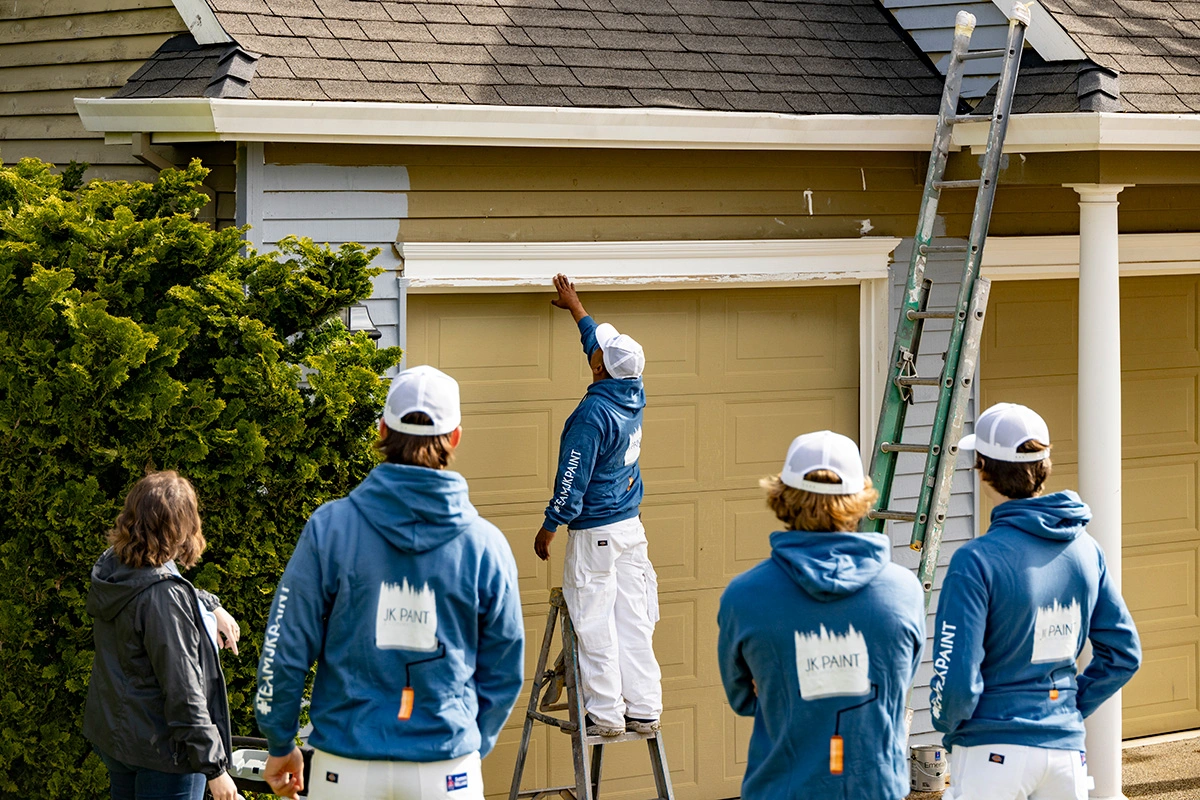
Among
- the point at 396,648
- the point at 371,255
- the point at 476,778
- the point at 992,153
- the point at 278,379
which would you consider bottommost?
the point at 476,778

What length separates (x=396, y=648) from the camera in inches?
147

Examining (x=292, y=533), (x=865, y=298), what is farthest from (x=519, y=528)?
(x=865, y=298)

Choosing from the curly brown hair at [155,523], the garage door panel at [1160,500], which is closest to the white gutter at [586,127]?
the curly brown hair at [155,523]

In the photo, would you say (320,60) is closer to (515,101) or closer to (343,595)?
(515,101)

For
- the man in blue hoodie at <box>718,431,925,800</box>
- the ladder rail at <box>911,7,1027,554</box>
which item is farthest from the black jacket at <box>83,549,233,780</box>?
the ladder rail at <box>911,7,1027,554</box>

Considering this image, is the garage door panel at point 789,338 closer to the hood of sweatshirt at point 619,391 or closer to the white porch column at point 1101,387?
the hood of sweatshirt at point 619,391

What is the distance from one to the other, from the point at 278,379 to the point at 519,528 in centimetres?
179

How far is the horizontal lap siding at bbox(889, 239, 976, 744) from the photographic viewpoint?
7520 mm

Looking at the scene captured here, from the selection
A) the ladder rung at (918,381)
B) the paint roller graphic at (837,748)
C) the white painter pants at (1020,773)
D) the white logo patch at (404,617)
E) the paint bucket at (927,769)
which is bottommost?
the paint bucket at (927,769)

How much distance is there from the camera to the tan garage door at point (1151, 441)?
812 cm

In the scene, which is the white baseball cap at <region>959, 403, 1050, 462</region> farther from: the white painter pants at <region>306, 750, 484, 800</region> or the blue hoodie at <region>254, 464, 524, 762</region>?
the white painter pants at <region>306, 750, 484, 800</region>

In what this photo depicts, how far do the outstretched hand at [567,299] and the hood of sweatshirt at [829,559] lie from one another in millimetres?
2954

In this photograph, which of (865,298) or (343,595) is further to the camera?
(865,298)

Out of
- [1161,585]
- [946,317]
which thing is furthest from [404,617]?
[1161,585]
